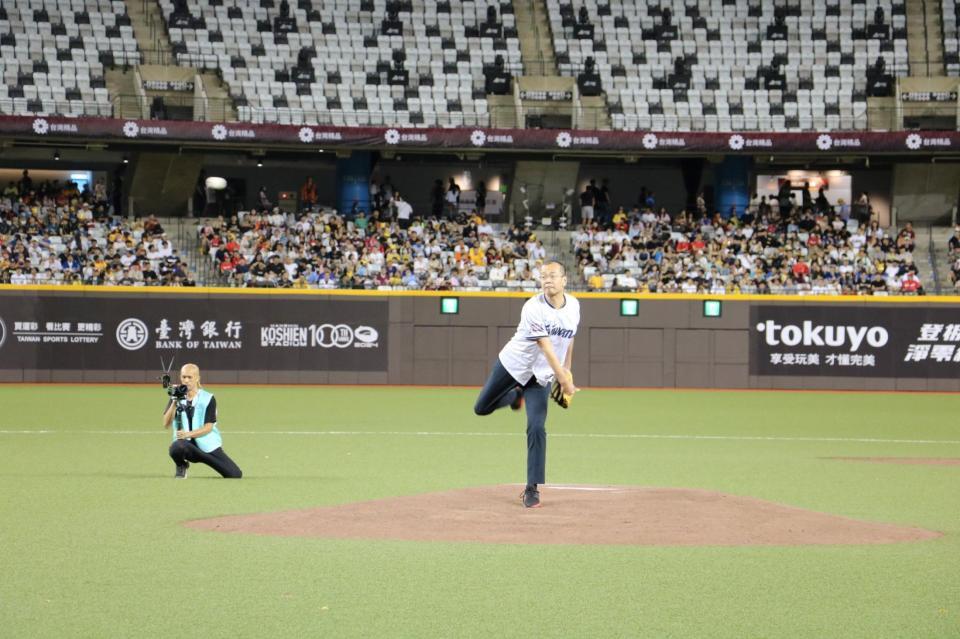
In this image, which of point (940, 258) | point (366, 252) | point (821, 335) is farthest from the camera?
point (940, 258)

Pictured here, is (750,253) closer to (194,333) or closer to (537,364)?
(194,333)

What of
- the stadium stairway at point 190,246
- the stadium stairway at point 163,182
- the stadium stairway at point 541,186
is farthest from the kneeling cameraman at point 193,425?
the stadium stairway at point 541,186

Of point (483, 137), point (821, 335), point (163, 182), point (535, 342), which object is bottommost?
point (535, 342)

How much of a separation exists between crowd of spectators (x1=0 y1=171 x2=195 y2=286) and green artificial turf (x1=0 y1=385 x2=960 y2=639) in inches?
505

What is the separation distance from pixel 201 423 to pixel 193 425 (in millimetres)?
74

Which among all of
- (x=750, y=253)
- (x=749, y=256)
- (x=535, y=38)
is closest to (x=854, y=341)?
(x=749, y=256)

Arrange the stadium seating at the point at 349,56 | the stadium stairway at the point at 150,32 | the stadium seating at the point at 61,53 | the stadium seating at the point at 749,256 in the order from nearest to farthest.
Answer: the stadium seating at the point at 749,256 → the stadium seating at the point at 61,53 → the stadium seating at the point at 349,56 → the stadium stairway at the point at 150,32

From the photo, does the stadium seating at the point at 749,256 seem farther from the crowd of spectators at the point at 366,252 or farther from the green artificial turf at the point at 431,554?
the green artificial turf at the point at 431,554

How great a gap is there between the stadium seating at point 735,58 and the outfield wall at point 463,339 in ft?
36.5

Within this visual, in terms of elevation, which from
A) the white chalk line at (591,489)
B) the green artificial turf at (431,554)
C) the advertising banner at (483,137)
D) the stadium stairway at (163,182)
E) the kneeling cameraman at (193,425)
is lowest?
the green artificial turf at (431,554)

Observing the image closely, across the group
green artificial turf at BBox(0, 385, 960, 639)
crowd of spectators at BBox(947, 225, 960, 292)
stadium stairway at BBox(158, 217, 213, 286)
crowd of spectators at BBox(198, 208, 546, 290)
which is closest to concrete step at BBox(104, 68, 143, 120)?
stadium stairway at BBox(158, 217, 213, 286)

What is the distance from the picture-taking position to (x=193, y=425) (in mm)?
12086

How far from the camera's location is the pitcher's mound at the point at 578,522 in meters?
8.98

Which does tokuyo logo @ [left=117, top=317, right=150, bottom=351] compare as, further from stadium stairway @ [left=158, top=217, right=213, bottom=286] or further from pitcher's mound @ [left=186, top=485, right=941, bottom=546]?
pitcher's mound @ [left=186, top=485, right=941, bottom=546]
